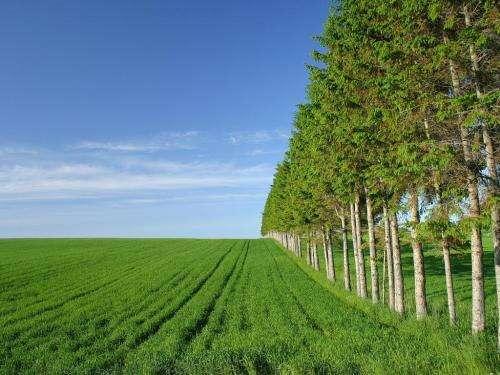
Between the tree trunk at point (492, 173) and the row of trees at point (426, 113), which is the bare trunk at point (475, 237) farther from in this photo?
the tree trunk at point (492, 173)

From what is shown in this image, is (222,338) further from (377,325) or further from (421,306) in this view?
(421,306)

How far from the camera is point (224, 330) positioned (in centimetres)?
1711

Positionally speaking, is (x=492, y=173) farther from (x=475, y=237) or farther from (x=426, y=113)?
(x=426, y=113)

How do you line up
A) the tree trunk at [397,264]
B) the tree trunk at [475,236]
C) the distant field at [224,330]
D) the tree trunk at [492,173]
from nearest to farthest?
the tree trunk at [492,173] → the distant field at [224,330] → the tree trunk at [475,236] → the tree trunk at [397,264]

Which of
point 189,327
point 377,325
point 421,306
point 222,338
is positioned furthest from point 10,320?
point 421,306

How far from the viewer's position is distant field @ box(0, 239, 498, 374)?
34.9 feet

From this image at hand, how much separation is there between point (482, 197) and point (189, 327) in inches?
448

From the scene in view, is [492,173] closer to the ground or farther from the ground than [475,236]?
farther from the ground

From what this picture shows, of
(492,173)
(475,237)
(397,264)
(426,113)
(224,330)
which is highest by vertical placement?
(426,113)

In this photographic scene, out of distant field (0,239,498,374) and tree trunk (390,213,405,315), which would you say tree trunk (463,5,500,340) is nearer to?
distant field (0,239,498,374)

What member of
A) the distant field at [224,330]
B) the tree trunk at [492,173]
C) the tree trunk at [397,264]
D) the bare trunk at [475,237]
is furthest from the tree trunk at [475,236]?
the tree trunk at [397,264]

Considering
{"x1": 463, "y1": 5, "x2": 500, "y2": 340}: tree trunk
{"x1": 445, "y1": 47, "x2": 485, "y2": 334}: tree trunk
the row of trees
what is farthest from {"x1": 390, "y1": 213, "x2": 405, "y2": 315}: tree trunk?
{"x1": 463, "y1": 5, "x2": 500, "y2": 340}: tree trunk

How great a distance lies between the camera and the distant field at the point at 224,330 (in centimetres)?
1064

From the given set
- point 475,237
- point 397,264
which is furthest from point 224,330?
point 475,237
